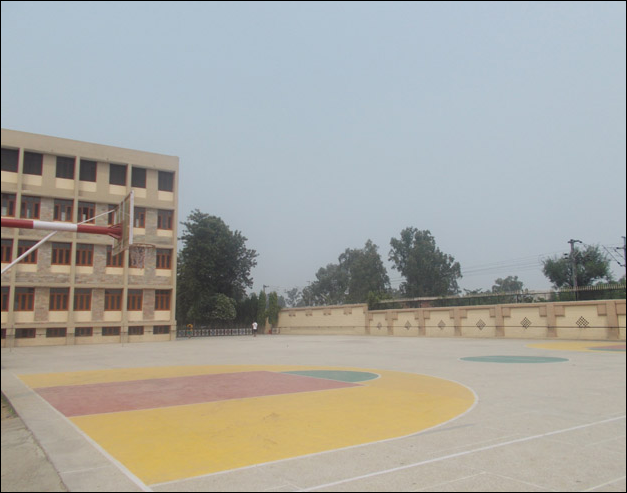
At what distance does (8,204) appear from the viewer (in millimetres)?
33969

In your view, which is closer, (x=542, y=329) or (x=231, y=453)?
(x=231, y=453)

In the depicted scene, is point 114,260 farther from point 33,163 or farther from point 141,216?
point 33,163

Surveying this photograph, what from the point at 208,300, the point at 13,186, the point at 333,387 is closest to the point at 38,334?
the point at 13,186

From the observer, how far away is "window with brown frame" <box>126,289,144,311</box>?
1518 inches

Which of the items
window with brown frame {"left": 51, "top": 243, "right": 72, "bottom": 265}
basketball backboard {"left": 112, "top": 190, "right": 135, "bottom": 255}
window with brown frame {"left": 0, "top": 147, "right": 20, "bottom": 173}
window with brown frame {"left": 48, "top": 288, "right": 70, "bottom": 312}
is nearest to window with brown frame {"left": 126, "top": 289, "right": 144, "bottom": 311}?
window with brown frame {"left": 48, "top": 288, "right": 70, "bottom": 312}

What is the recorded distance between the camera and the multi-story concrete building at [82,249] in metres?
34.4

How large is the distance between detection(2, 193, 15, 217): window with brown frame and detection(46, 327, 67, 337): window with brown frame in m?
8.96

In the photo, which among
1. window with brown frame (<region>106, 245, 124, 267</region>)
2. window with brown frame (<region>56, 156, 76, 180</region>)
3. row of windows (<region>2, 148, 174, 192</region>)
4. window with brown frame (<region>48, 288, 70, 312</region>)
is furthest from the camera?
window with brown frame (<region>106, 245, 124, 267</region>)

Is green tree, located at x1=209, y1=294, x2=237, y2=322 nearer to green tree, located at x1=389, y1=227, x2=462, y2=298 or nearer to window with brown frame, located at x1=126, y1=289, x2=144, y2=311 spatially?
window with brown frame, located at x1=126, y1=289, x2=144, y2=311

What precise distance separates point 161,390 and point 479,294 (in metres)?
27.6

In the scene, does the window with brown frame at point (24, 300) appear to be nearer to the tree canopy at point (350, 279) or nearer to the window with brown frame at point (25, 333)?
the window with brown frame at point (25, 333)

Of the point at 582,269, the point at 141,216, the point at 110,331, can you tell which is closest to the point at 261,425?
the point at 582,269

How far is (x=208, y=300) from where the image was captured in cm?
5084

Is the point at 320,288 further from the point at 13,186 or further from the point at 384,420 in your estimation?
the point at 384,420
